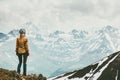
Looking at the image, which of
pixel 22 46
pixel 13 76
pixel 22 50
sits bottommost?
pixel 13 76

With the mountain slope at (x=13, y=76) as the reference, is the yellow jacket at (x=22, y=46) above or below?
above

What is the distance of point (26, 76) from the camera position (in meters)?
30.0

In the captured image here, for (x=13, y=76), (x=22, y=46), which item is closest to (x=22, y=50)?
(x=22, y=46)

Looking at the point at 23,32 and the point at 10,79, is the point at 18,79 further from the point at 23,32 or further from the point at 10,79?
the point at 23,32

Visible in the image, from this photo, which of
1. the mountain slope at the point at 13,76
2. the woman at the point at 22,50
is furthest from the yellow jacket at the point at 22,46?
the mountain slope at the point at 13,76

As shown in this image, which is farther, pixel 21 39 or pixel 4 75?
pixel 21 39

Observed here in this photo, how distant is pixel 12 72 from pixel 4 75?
136 cm

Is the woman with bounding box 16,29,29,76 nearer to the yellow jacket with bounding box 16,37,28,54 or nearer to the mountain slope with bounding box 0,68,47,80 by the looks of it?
the yellow jacket with bounding box 16,37,28,54

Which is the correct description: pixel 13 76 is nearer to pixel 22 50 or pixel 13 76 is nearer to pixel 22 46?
pixel 22 50

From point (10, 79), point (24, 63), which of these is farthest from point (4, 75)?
point (24, 63)

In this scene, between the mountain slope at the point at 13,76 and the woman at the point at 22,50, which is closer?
the mountain slope at the point at 13,76

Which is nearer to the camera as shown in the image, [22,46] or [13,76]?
[13,76]

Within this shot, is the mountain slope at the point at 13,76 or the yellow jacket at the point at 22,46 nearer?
the mountain slope at the point at 13,76

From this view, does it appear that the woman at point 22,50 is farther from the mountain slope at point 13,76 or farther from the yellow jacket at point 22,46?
the mountain slope at point 13,76
